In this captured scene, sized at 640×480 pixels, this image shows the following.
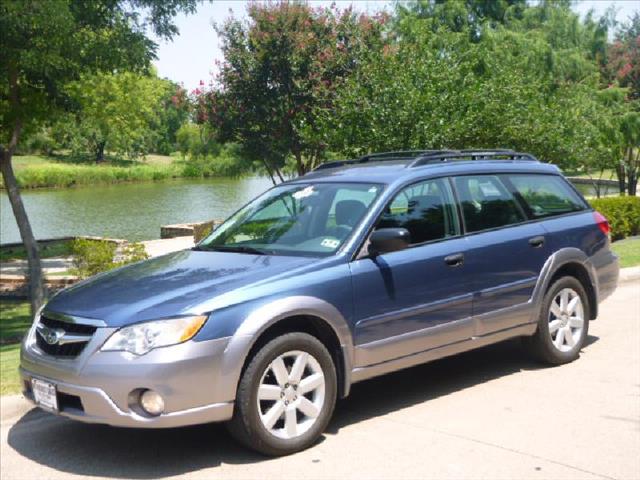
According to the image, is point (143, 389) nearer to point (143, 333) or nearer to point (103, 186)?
point (143, 333)

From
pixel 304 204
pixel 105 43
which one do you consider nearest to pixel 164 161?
pixel 105 43

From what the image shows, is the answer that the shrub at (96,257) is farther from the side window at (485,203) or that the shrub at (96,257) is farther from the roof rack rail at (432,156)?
the side window at (485,203)

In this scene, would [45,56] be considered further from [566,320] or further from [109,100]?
[109,100]

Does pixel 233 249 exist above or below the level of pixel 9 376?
above

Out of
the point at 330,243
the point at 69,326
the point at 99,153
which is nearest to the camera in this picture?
the point at 69,326

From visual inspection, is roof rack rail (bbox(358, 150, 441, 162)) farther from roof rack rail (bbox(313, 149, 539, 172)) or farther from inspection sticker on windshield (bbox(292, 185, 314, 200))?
inspection sticker on windshield (bbox(292, 185, 314, 200))

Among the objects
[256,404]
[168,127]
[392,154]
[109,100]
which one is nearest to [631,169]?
[109,100]

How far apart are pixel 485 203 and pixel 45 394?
3.55 meters

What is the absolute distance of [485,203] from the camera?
6.77 m

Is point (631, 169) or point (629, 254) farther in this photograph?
point (631, 169)

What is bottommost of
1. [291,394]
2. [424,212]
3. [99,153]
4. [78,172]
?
[291,394]

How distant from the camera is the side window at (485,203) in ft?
21.6

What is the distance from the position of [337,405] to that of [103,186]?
57038mm

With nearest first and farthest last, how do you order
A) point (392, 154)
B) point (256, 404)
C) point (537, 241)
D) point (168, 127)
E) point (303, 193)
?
1. point (256, 404)
2. point (303, 193)
3. point (537, 241)
4. point (392, 154)
5. point (168, 127)
